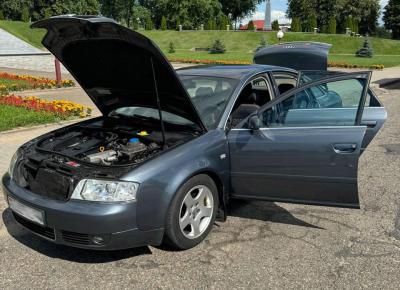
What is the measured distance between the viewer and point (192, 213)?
146 inches

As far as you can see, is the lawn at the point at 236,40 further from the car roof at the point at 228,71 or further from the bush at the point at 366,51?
the car roof at the point at 228,71

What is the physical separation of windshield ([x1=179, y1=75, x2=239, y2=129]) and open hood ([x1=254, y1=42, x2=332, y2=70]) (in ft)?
16.7

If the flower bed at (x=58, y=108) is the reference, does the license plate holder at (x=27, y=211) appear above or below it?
above

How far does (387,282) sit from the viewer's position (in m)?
3.26

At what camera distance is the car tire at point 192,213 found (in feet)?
11.4

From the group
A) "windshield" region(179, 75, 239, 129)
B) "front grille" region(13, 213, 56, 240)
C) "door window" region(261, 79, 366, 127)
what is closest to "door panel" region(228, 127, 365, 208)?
"door window" region(261, 79, 366, 127)

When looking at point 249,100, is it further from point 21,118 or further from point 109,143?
point 21,118

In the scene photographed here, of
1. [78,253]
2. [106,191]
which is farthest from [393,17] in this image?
[106,191]

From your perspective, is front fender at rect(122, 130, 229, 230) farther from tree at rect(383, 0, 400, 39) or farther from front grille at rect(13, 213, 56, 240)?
tree at rect(383, 0, 400, 39)

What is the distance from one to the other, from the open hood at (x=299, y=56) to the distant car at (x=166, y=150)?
180 inches

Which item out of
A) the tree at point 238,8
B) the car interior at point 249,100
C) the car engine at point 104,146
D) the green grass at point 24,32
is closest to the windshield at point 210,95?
the car interior at point 249,100

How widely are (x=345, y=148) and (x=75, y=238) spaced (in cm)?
232

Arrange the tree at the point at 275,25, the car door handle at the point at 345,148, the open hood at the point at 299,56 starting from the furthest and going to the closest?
1. the tree at the point at 275,25
2. the open hood at the point at 299,56
3. the car door handle at the point at 345,148

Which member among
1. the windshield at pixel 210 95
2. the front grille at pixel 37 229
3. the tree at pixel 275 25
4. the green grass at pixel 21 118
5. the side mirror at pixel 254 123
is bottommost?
the green grass at pixel 21 118
